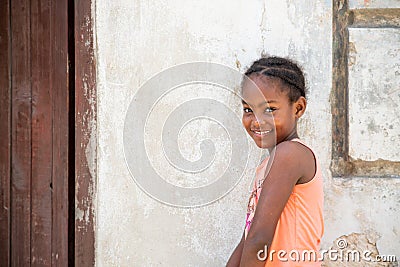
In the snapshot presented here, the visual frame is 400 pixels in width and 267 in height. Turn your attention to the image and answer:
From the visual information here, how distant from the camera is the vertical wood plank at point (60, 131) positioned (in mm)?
3215

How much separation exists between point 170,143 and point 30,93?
2.88 feet

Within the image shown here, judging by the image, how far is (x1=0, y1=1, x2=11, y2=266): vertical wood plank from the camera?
3.36 meters

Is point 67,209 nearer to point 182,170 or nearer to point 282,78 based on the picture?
point 182,170

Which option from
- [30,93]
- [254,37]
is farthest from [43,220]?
[254,37]

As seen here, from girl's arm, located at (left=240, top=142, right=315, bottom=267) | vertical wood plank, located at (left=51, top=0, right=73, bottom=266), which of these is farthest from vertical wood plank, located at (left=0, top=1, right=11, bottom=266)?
girl's arm, located at (left=240, top=142, right=315, bottom=267)

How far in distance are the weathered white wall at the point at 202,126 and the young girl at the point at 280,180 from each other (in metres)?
0.67

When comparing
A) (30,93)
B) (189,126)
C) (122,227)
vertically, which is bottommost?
(122,227)

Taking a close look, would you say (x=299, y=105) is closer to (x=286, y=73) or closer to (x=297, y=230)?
(x=286, y=73)

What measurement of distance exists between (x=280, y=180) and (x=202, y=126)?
102cm

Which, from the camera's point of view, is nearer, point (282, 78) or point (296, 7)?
point (282, 78)

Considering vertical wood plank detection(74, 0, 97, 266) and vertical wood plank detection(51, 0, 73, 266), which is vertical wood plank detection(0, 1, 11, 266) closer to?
vertical wood plank detection(51, 0, 73, 266)

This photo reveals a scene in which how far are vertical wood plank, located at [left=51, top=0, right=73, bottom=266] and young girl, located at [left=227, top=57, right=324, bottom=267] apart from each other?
4.07 feet

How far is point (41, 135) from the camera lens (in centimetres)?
332

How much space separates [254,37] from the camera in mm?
3045
